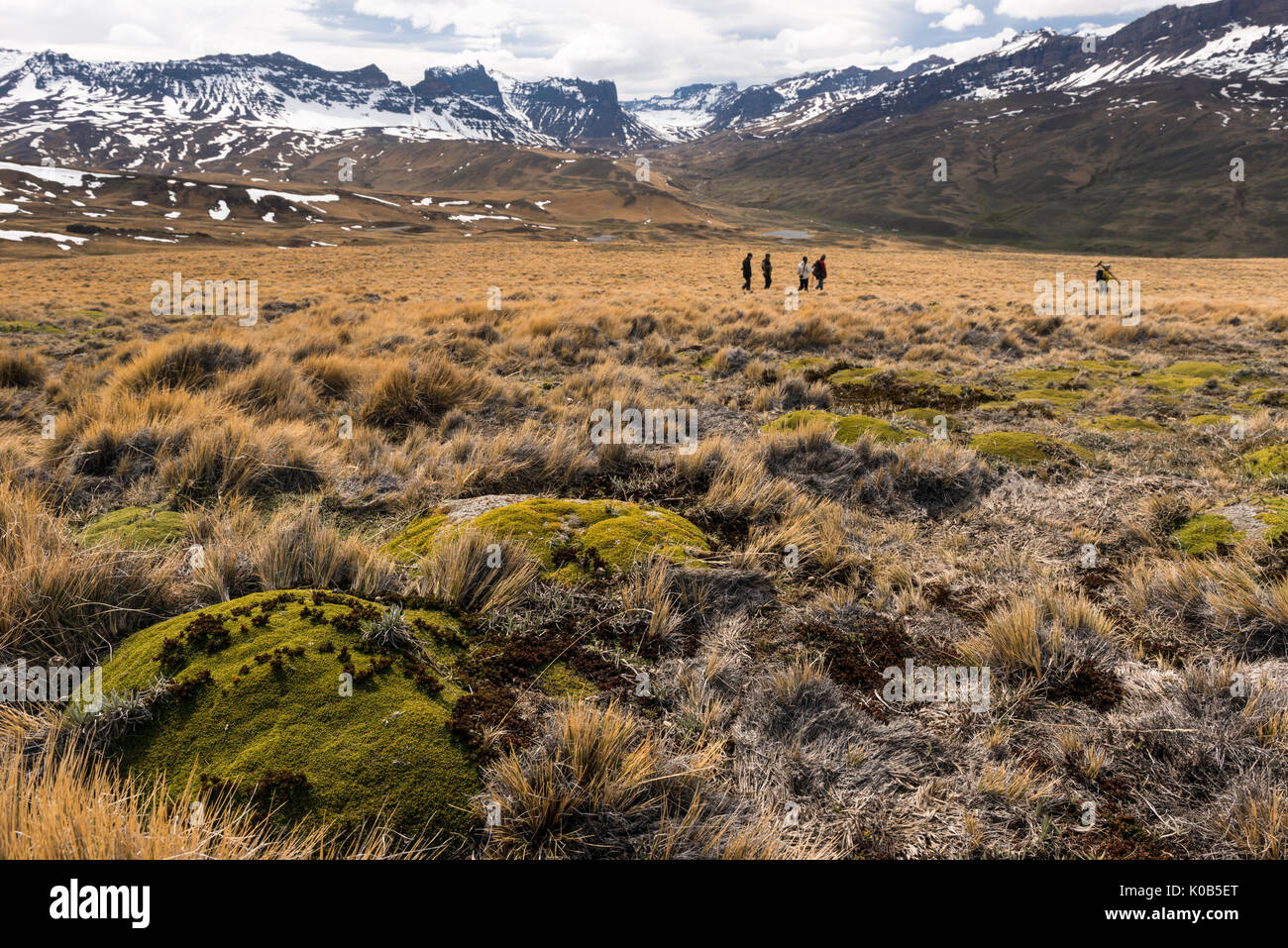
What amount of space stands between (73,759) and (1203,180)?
23292cm

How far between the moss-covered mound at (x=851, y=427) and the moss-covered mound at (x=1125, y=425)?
266cm

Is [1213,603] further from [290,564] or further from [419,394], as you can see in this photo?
[419,394]

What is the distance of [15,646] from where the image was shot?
8.93 ft

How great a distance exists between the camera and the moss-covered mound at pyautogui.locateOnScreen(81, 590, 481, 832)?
81.4 inches

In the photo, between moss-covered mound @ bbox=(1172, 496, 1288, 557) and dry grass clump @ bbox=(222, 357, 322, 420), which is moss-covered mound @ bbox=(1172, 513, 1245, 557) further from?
dry grass clump @ bbox=(222, 357, 322, 420)

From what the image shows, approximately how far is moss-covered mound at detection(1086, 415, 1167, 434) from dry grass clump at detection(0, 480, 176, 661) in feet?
31.4

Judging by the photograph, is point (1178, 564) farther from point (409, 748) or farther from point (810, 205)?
point (810, 205)

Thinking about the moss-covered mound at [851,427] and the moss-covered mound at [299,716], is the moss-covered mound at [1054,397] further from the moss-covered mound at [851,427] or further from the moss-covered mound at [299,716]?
the moss-covered mound at [299,716]

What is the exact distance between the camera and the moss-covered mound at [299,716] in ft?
6.78

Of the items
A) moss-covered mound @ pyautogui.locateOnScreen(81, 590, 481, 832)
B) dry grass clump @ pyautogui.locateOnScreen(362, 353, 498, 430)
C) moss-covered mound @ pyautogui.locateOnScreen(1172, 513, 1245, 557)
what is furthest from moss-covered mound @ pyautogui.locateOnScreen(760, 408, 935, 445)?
moss-covered mound @ pyautogui.locateOnScreen(81, 590, 481, 832)

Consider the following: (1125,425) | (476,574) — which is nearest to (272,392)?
(476,574)

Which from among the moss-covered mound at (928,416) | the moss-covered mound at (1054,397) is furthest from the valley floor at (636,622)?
the moss-covered mound at (1054,397)

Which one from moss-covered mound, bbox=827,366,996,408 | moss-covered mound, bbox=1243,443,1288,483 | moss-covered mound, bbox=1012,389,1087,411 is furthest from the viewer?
moss-covered mound, bbox=827,366,996,408

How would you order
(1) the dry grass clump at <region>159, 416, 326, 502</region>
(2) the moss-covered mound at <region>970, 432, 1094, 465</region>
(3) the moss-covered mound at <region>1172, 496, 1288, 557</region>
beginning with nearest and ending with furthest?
1. (3) the moss-covered mound at <region>1172, 496, 1288, 557</region>
2. (1) the dry grass clump at <region>159, 416, 326, 502</region>
3. (2) the moss-covered mound at <region>970, 432, 1094, 465</region>
